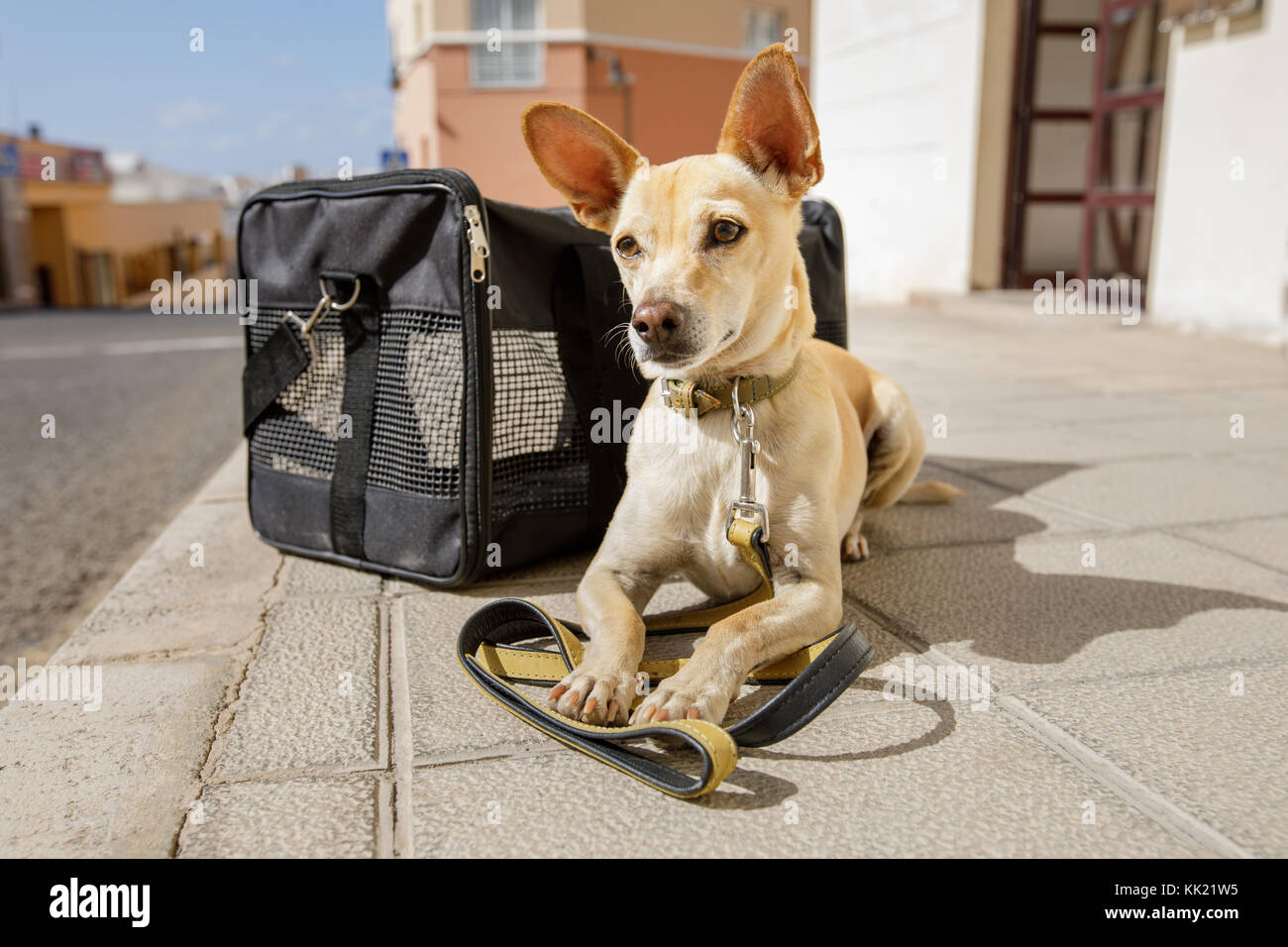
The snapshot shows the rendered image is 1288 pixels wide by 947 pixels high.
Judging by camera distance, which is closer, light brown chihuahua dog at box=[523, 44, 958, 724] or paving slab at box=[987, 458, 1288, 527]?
light brown chihuahua dog at box=[523, 44, 958, 724]

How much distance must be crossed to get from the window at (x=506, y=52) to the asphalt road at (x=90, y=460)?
1096 centimetres

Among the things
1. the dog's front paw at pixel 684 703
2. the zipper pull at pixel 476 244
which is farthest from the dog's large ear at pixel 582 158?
the dog's front paw at pixel 684 703

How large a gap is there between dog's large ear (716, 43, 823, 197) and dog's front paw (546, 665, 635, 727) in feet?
3.69

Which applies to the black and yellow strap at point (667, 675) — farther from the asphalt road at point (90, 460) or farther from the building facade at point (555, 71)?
the building facade at point (555, 71)

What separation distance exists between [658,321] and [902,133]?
35.5 feet

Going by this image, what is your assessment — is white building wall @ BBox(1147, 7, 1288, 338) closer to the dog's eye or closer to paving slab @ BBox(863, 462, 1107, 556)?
paving slab @ BBox(863, 462, 1107, 556)

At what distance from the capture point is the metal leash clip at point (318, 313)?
2363 mm

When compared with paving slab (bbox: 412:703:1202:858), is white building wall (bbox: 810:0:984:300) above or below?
above

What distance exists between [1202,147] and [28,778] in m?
8.69

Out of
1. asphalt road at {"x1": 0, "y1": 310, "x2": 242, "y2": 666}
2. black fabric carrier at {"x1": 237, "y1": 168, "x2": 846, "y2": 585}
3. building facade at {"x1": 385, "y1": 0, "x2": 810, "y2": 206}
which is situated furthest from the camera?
building facade at {"x1": 385, "y1": 0, "x2": 810, "y2": 206}

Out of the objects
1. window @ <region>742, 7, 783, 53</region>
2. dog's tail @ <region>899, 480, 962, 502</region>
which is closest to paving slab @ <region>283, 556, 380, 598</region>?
dog's tail @ <region>899, 480, 962, 502</region>

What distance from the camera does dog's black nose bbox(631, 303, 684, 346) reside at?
178cm

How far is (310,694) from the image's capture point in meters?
1.83

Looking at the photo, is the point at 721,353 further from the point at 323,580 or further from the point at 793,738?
the point at 323,580
